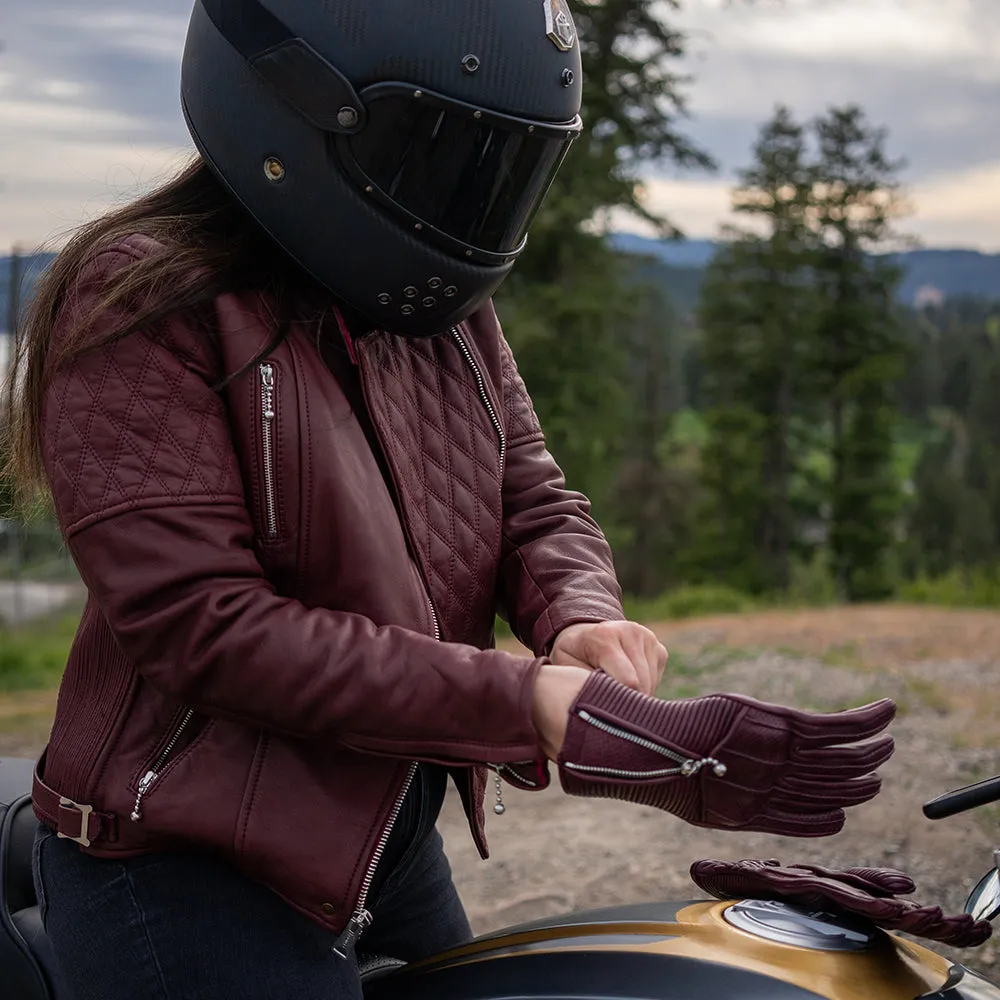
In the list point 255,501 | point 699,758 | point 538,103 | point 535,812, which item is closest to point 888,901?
point 699,758

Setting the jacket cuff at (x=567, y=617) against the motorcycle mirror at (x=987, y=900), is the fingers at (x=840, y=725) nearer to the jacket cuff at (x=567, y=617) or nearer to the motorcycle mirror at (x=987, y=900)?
the motorcycle mirror at (x=987, y=900)

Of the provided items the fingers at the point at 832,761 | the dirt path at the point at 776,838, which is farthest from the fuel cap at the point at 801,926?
the dirt path at the point at 776,838

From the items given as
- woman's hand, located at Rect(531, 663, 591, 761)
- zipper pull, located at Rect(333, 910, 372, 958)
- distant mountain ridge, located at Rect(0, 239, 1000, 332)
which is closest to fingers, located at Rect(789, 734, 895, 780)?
woman's hand, located at Rect(531, 663, 591, 761)

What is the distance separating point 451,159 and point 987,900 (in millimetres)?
1080

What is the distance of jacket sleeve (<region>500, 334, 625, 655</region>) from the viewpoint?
161 centimetres

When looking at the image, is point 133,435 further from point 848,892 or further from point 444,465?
point 848,892

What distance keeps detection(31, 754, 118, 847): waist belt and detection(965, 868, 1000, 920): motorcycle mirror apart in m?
1.00

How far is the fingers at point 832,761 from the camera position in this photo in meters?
1.21

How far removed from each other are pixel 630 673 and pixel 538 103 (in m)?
0.72

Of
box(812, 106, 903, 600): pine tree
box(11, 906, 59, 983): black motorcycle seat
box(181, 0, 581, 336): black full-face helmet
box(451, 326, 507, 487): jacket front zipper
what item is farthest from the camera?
box(812, 106, 903, 600): pine tree

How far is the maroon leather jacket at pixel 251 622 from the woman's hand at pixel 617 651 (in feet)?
0.57

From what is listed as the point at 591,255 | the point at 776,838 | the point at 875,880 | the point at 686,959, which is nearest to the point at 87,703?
the point at 686,959

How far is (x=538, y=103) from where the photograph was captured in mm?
1465

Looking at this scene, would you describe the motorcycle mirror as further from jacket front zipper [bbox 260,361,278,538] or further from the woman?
jacket front zipper [bbox 260,361,278,538]
